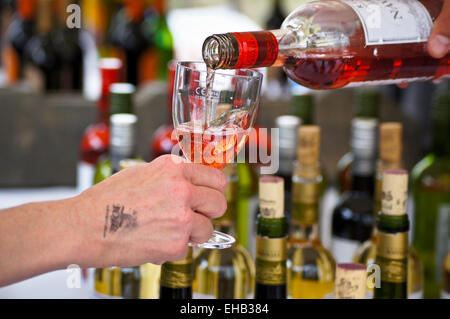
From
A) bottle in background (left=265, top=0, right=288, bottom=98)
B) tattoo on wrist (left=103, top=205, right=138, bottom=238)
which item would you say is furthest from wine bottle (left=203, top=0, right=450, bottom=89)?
bottle in background (left=265, top=0, right=288, bottom=98)

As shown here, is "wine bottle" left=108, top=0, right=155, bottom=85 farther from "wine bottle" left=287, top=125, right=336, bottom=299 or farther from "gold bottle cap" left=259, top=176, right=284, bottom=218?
"gold bottle cap" left=259, top=176, right=284, bottom=218

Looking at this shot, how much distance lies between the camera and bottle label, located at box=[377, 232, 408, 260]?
1.03 m

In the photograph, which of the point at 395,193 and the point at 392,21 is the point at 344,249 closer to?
the point at 395,193

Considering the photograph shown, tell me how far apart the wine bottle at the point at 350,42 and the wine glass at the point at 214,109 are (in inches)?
1.7

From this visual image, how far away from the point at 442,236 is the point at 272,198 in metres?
0.60

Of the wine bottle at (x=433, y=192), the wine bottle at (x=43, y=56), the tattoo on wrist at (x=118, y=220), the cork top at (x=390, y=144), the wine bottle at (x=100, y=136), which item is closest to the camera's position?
the tattoo on wrist at (x=118, y=220)

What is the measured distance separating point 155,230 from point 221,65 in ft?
0.70

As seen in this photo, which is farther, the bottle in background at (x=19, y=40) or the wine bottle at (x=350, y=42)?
the bottle in background at (x=19, y=40)

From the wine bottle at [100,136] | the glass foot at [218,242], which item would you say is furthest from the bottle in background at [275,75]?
the glass foot at [218,242]

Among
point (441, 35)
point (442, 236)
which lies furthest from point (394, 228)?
point (442, 236)

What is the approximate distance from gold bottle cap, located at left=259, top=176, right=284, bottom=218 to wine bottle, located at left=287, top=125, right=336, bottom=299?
205mm

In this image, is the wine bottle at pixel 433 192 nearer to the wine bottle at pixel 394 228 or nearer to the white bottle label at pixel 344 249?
the white bottle label at pixel 344 249

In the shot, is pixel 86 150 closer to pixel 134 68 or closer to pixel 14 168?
pixel 14 168

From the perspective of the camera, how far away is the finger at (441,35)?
0.97 meters
